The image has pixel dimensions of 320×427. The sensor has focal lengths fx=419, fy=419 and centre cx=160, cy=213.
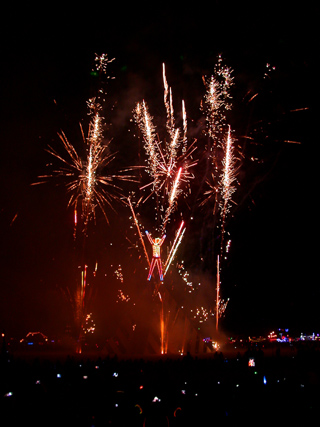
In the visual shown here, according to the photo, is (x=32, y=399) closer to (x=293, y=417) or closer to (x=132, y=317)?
(x=293, y=417)

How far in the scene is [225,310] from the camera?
38094 mm

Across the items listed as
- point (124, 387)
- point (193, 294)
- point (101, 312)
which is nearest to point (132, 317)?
point (101, 312)

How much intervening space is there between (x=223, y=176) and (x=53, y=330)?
571 inches

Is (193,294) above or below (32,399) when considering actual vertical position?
above

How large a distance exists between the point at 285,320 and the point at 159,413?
32958mm

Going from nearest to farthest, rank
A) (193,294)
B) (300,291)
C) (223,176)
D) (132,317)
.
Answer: (223,176) → (132,317) → (193,294) → (300,291)

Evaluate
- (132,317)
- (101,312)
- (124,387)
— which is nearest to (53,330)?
(101,312)

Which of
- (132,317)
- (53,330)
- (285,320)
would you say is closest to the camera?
(132,317)

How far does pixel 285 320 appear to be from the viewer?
36375 mm

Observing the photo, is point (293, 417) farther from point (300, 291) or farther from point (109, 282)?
point (300, 291)

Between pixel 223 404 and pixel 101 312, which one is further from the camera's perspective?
pixel 101 312

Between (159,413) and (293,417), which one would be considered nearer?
(159,413)

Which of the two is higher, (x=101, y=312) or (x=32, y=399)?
(x=101, y=312)

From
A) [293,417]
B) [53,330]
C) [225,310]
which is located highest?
[225,310]
